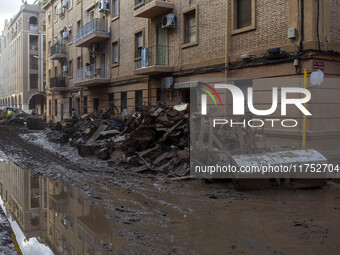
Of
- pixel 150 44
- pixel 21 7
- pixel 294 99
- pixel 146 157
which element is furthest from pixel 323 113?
pixel 21 7

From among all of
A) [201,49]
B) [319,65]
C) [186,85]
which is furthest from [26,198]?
[201,49]

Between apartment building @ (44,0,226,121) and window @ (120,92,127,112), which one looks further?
window @ (120,92,127,112)

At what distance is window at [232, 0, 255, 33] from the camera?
12584mm

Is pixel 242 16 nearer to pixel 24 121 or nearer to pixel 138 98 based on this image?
pixel 138 98

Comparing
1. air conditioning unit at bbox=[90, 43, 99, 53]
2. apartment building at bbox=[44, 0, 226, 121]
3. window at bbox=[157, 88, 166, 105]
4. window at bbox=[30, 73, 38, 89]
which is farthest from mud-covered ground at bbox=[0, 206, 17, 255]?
window at bbox=[30, 73, 38, 89]

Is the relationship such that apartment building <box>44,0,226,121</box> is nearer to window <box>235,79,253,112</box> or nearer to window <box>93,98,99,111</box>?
window <box>93,98,99,111</box>

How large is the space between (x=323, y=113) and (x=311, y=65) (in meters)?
1.60

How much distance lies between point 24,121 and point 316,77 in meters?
26.7

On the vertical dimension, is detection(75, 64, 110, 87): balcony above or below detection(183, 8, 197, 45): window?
below

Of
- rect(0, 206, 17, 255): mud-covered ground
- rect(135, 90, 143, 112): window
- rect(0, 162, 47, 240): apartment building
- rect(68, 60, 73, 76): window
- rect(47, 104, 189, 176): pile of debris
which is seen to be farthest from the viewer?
rect(68, 60, 73, 76): window

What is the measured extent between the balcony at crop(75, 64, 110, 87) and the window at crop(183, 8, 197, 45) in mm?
8906

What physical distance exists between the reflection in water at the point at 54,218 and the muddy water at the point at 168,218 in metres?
0.01

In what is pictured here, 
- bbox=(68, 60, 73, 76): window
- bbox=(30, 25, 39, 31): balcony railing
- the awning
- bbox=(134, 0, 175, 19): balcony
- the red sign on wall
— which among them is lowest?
the awning

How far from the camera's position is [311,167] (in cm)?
747
